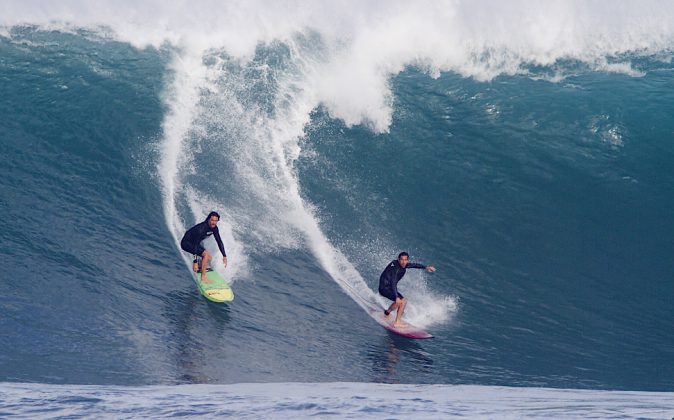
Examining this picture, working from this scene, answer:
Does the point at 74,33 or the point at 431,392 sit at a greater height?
the point at 74,33

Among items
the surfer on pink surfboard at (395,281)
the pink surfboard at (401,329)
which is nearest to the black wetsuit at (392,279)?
the surfer on pink surfboard at (395,281)

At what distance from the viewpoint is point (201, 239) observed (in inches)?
653

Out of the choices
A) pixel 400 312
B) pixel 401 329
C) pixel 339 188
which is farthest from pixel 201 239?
pixel 339 188

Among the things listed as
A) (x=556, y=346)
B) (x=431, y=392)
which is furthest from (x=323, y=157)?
(x=431, y=392)

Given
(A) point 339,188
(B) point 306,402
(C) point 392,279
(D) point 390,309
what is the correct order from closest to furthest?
(B) point 306,402, (D) point 390,309, (C) point 392,279, (A) point 339,188

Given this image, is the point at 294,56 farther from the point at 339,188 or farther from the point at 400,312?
the point at 400,312

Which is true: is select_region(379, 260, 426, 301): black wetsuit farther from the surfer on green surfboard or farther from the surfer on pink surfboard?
the surfer on green surfboard

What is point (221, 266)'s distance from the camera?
1728 centimetres

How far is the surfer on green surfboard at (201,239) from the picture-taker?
16297mm

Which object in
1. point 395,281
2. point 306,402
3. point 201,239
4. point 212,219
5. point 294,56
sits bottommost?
point 306,402

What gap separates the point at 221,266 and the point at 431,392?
250 inches

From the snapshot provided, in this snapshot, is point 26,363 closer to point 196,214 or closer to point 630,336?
point 196,214

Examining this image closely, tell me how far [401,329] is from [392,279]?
1.04m

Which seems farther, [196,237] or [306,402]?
[196,237]
